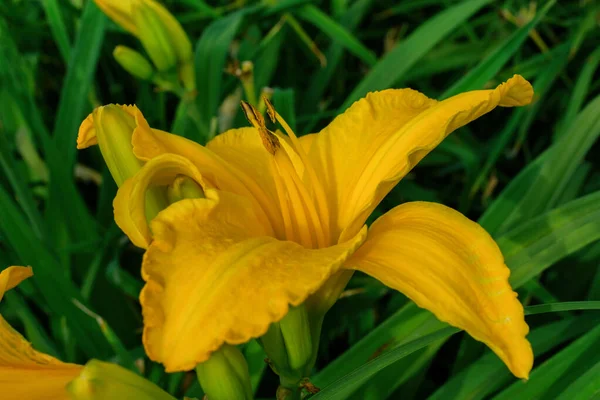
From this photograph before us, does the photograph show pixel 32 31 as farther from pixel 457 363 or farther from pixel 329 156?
pixel 457 363

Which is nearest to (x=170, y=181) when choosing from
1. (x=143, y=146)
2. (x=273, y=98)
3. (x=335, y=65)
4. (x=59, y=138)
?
(x=143, y=146)

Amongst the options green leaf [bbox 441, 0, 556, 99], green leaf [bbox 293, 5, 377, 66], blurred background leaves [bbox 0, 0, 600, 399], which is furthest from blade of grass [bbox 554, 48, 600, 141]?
green leaf [bbox 293, 5, 377, 66]

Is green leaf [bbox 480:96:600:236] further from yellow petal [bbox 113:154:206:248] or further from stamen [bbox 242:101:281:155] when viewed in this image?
yellow petal [bbox 113:154:206:248]

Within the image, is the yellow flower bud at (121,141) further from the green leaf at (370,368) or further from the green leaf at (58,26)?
the green leaf at (58,26)

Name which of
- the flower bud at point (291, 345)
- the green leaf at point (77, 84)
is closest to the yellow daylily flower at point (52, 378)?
the flower bud at point (291, 345)

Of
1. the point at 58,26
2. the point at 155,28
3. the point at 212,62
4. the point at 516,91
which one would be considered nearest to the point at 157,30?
the point at 155,28
